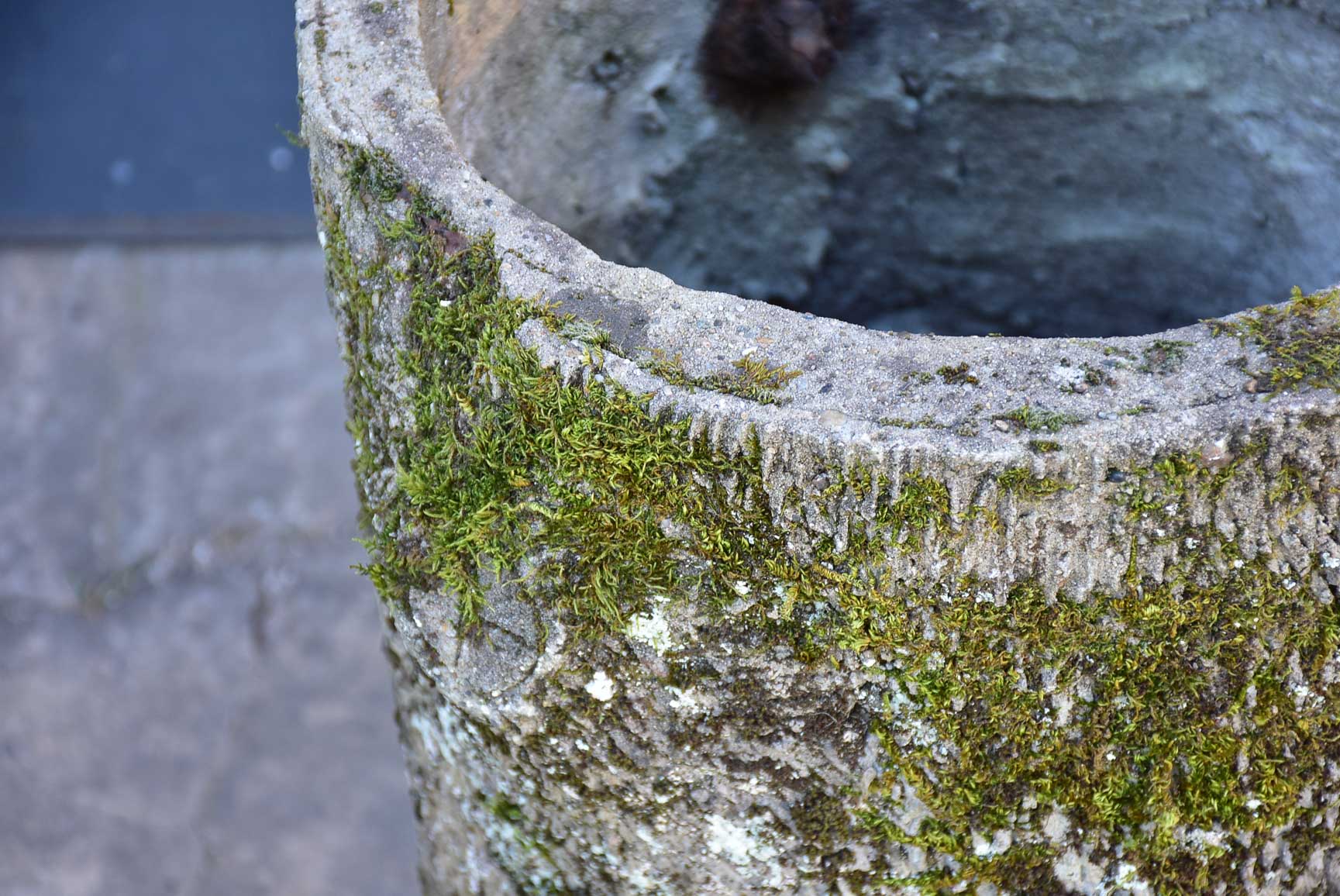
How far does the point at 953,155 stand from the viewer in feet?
5.59

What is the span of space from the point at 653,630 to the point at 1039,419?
1.02 ft

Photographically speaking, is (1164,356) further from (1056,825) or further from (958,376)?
(1056,825)

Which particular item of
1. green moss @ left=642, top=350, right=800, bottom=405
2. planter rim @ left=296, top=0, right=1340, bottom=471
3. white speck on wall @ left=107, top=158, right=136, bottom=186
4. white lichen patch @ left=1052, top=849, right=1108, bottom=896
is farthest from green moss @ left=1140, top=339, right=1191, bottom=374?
white speck on wall @ left=107, top=158, right=136, bottom=186

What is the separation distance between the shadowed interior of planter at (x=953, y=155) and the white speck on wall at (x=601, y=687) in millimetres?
617

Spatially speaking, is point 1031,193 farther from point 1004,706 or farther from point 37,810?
point 37,810

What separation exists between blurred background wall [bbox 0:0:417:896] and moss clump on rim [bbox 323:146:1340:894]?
1.66m

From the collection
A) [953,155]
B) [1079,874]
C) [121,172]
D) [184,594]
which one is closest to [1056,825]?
[1079,874]

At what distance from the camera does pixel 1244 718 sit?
89cm

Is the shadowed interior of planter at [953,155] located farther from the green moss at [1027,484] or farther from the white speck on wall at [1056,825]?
the white speck on wall at [1056,825]

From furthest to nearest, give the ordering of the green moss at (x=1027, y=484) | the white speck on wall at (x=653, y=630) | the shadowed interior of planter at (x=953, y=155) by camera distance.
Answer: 1. the shadowed interior of planter at (x=953, y=155)
2. the white speck on wall at (x=653, y=630)
3. the green moss at (x=1027, y=484)

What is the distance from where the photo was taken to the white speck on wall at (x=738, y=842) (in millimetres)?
987

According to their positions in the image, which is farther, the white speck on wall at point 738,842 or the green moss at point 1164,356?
the white speck on wall at point 738,842

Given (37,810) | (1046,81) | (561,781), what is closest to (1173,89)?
(1046,81)

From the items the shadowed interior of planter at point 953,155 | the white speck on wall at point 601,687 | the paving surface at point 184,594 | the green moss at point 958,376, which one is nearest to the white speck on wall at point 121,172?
Result: the paving surface at point 184,594
